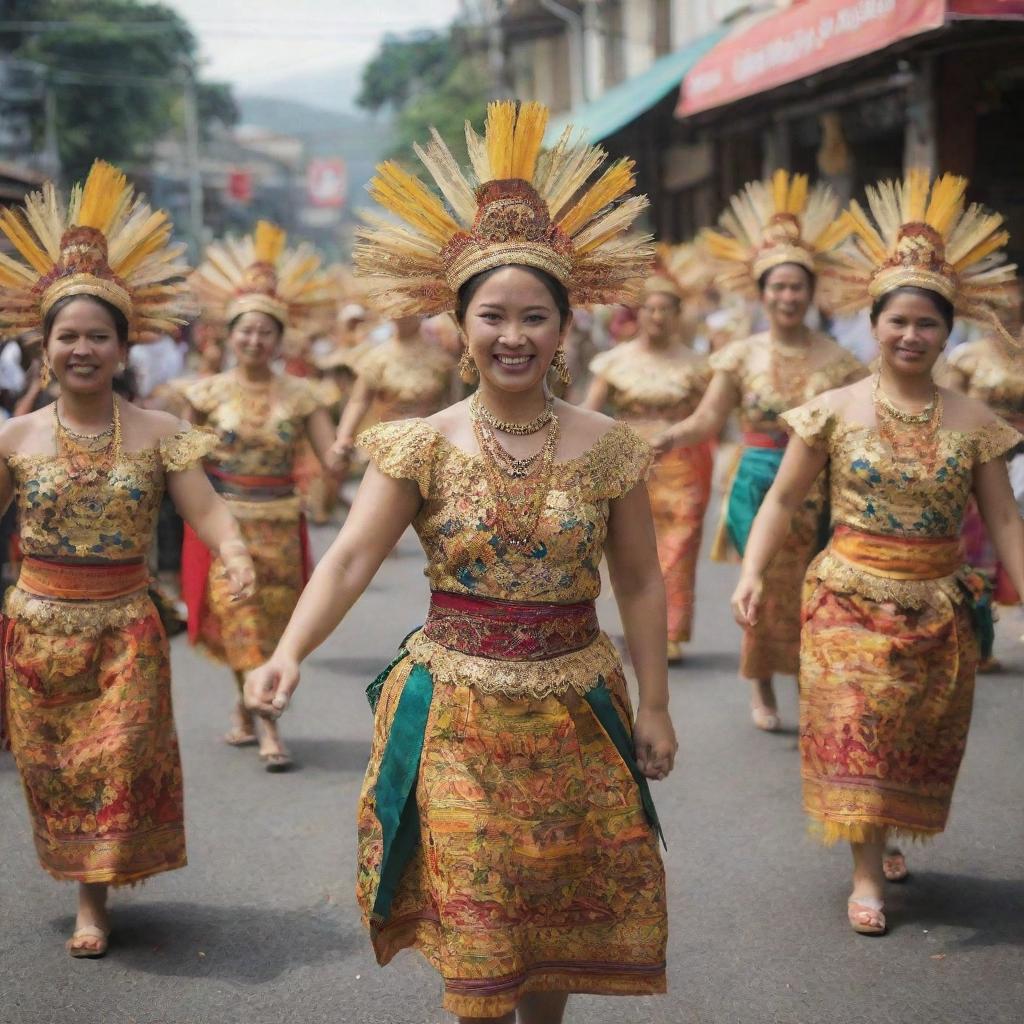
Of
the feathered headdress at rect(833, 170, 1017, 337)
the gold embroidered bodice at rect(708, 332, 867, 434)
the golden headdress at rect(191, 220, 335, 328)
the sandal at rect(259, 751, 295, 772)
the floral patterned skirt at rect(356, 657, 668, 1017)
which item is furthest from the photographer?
the golden headdress at rect(191, 220, 335, 328)

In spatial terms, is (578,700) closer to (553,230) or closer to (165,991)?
(553,230)

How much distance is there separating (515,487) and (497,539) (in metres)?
0.13

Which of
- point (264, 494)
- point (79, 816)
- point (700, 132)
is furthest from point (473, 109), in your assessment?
point (79, 816)

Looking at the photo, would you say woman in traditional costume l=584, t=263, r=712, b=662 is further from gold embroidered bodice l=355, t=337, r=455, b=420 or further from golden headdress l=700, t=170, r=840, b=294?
gold embroidered bodice l=355, t=337, r=455, b=420

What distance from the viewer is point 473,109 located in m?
44.3

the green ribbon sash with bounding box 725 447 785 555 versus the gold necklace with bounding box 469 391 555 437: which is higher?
the gold necklace with bounding box 469 391 555 437

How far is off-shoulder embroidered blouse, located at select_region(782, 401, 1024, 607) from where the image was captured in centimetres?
468

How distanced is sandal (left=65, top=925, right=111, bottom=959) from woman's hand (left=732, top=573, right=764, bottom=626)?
223cm

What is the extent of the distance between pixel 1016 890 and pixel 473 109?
41.5m

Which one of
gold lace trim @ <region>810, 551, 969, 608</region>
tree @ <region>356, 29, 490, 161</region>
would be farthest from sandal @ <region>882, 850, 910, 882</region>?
tree @ <region>356, 29, 490, 161</region>

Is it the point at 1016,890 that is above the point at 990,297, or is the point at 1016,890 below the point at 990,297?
below

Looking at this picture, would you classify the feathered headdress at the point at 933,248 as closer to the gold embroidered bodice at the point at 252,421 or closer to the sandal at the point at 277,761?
the gold embroidered bodice at the point at 252,421

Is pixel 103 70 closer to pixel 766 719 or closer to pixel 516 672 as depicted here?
pixel 766 719

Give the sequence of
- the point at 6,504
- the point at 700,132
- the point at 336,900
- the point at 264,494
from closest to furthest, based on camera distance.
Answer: the point at 6,504
the point at 336,900
the point at 264,494
the point at 700,132
